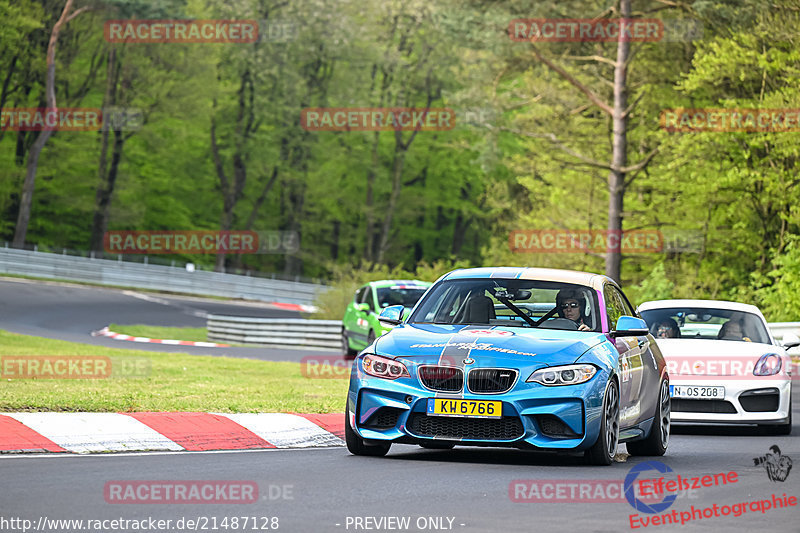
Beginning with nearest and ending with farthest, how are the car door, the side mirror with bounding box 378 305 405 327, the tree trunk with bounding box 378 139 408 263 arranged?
the car door → the side mirror with bounding box 378 305 405 327 → the tree trunk with bounding box 378 139 408 263

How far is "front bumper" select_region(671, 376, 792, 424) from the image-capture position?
47.8ft

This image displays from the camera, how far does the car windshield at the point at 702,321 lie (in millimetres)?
15789

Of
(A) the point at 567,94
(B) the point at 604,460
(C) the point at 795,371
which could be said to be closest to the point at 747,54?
(A) the point at 567,94

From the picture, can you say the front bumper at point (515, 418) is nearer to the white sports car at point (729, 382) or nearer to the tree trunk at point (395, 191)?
the white sports car at point (729, 382)

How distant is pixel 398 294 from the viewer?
27109mm

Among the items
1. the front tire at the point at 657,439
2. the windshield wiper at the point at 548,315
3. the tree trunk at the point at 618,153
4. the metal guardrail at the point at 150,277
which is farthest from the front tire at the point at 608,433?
the metal guardrail at the point at 150,277

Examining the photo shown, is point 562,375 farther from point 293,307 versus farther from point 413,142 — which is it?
point 413,142

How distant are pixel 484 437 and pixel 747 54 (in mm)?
28656

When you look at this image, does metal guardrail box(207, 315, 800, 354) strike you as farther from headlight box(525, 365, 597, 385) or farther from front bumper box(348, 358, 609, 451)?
headlight box(525, 365, 597, 385)

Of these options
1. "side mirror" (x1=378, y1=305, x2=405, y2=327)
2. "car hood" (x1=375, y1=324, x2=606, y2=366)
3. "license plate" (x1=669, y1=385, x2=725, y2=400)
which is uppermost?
"side mirror" (x1=378, y1=305, x2=405, y2=327)

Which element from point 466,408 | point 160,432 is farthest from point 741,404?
point 160,432

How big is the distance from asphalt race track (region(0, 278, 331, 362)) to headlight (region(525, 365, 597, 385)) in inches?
707

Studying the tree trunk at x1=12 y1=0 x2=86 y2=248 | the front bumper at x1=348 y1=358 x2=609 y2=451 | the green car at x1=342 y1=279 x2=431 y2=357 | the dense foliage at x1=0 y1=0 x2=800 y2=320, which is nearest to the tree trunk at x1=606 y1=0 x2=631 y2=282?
the dense foliage at x1=0 y1=0 x2=800 y2=320

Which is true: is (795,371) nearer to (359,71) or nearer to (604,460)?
(604,460)
